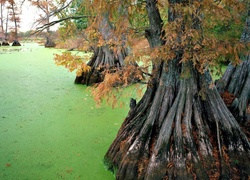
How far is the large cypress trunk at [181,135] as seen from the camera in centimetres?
250

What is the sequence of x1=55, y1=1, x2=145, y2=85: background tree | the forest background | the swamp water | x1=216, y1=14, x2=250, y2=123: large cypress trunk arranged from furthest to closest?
x1=216, y1=14, x2=250, y2=123: large cypress trunk → the swamp water → x1=55, y1=1, x2=145, y2=85: background tree → the forest background

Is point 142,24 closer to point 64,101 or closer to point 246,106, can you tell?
point 246,106

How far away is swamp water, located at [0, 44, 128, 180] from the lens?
115 inches

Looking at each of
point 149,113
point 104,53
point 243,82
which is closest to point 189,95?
point 149,113

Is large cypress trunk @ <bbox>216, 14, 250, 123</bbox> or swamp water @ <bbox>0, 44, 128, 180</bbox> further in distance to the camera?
large cypress trunk @ <bbox>216, 14, 250, 123</bbox>

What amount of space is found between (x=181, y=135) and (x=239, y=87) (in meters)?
1.41

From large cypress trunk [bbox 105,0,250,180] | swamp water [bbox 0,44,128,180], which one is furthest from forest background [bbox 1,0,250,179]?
swamp water [bbox 0,44,128,180]

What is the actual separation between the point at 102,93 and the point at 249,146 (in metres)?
1.67

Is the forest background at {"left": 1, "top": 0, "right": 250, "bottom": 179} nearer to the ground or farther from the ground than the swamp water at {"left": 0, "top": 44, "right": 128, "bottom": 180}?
farther from the ground

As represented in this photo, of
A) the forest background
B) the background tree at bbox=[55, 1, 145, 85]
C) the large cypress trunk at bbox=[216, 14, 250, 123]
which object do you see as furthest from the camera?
the large cypress trunk at bbox=[216, 14, 250, 123]

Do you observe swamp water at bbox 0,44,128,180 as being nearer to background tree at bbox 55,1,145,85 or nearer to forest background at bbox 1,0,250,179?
forest background at bbox 1,0,250,179

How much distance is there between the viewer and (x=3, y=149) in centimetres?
337

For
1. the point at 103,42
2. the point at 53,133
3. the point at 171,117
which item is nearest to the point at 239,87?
the point at 171,117

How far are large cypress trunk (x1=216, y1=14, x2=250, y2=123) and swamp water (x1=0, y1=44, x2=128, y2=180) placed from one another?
1708mm
